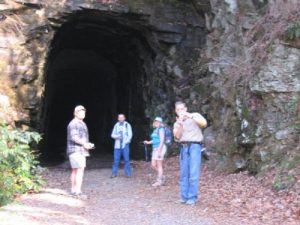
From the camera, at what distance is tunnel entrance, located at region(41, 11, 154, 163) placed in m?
17.4

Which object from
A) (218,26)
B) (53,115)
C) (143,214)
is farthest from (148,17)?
(53,115)

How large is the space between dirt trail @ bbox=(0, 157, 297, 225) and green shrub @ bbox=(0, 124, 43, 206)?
0.22 meters

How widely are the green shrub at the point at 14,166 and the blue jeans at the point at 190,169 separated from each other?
2.52 m

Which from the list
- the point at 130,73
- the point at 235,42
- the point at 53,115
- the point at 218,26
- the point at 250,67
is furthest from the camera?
the point at 53,115

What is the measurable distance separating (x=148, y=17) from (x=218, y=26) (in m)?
2.74

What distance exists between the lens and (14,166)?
848 centimetres

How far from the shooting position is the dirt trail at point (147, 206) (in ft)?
21.9

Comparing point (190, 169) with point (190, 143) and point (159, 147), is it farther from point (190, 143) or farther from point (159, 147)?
point (159, 147)

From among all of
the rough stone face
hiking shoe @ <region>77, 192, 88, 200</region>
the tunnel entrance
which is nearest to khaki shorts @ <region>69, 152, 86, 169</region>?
hiking shoe @ <region>77, 192, 88, 200</region>

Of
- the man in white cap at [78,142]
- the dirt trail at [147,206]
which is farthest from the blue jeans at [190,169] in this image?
the man in white cap at [78,142]

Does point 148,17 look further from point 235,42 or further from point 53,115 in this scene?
point 53,115

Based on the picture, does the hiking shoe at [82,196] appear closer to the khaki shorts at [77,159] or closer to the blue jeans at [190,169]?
the khaki shorts at [77,159]

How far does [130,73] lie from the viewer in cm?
2086

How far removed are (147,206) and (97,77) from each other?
755 inches
